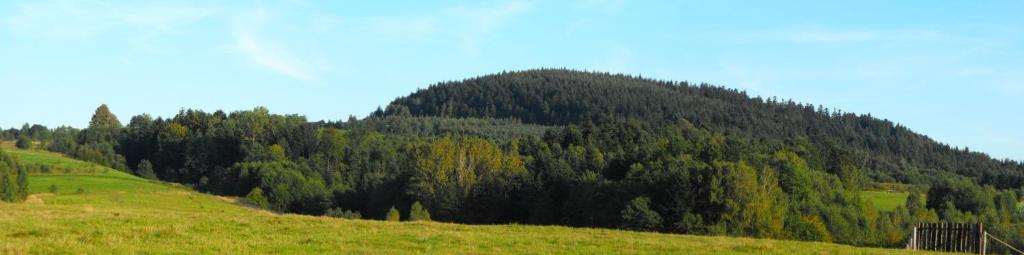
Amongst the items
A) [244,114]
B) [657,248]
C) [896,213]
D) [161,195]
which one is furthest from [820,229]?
[244,114]

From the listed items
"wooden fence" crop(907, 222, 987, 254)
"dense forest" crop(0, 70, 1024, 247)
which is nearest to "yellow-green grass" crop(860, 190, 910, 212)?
"dense forest" crop(0, 70, 1024, 247)

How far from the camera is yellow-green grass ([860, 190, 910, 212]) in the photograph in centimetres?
13441

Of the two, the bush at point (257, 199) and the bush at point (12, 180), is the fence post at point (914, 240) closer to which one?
the bush at point (12, 180)

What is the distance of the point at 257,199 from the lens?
135 meters

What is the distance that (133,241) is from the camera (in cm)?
2578

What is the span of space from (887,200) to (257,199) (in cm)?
9744

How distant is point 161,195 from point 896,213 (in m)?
93.6

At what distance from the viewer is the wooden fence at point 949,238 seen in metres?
30.8

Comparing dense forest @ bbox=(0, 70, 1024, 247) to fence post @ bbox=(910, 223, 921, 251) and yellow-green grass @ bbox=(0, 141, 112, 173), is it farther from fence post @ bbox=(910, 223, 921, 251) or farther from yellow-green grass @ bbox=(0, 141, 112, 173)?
fence post @ bbox=(910, 223, 921, 251)

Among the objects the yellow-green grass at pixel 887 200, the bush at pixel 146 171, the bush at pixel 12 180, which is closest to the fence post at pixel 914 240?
the bush at pixel 12 180

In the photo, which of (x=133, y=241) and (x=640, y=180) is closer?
(x=133, y=241)

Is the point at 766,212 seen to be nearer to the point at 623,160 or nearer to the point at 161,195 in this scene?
the point at 623,160

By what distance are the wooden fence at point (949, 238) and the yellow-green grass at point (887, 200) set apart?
10247cm

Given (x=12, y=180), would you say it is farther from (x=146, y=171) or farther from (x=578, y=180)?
(x=578, y=180)
